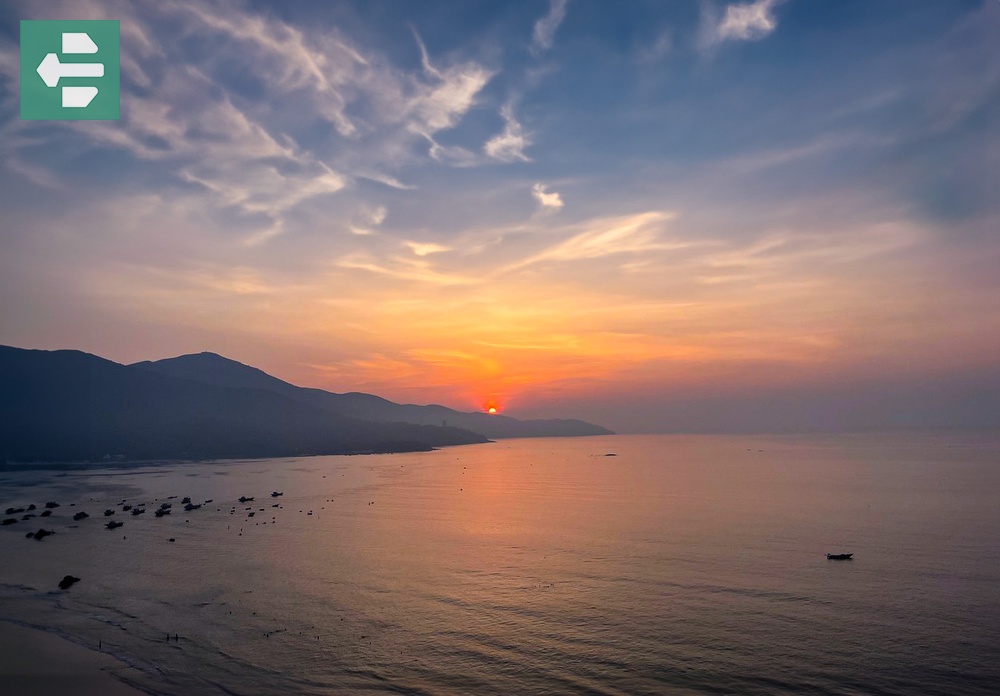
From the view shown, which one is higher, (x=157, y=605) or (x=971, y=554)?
(x=971, y=554)

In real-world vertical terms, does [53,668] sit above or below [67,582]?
above

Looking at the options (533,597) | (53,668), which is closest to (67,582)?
(53,668)

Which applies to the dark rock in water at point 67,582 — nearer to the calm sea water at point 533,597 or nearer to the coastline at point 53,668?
the calm sea water at point 533,597

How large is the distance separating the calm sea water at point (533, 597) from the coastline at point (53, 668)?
1.20m

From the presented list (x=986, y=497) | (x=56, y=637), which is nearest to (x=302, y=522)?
(x=56, y=637)

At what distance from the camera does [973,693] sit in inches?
1275

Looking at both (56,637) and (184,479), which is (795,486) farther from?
(184,479)

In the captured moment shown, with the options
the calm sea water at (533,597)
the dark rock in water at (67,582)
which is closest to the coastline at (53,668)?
the calm sea water at (533,597)

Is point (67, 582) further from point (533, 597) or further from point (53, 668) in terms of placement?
point (533, 597)

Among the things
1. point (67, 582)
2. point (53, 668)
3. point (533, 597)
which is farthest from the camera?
point (67, 582)

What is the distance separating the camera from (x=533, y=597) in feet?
165

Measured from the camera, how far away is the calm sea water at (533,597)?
115ft

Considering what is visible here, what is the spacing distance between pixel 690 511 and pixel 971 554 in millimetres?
41783

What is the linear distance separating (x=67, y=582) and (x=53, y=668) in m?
22.0
